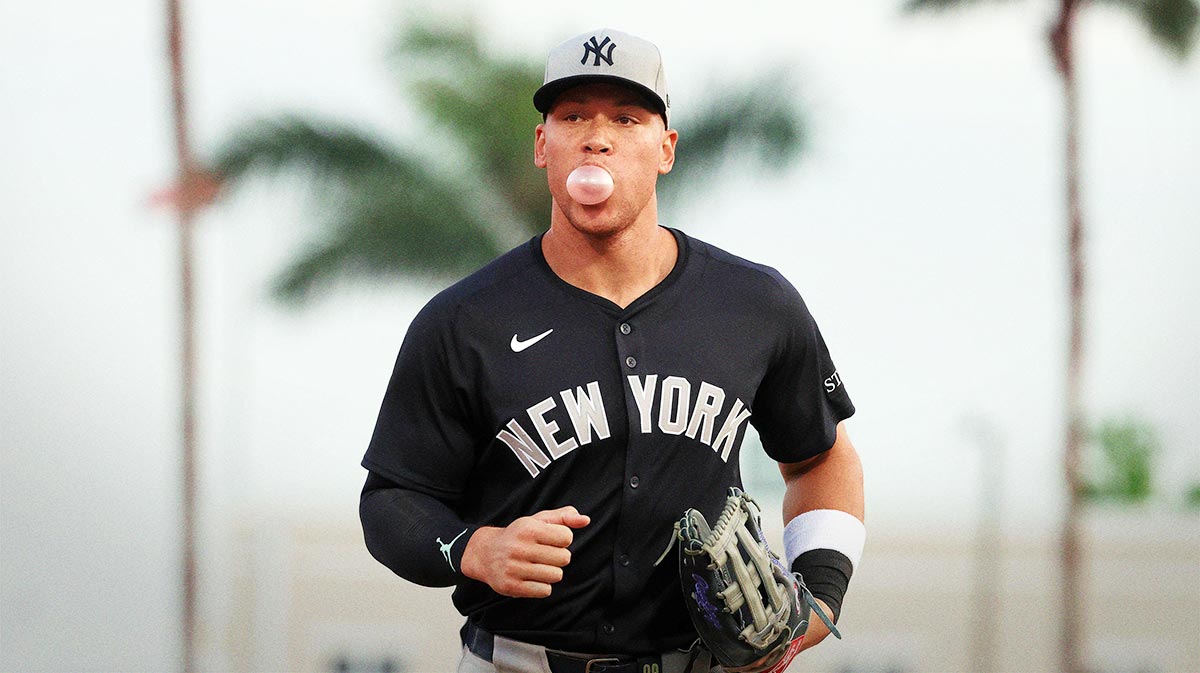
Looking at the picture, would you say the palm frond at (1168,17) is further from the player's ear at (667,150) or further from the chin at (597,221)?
the chin at (597,221)

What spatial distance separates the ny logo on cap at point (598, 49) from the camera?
3328 mm

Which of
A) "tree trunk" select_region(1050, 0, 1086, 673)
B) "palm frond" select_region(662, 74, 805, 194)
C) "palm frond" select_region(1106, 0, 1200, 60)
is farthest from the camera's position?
"palm frond" select_region(1106, 0, 1200, 60)

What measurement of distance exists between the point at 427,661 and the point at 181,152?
796 centimetres

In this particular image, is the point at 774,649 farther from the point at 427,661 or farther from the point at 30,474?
the point at 30,474

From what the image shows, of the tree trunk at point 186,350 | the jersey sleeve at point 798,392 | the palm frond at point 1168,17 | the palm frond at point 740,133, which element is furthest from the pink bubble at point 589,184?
the palm frond at point 1168,17

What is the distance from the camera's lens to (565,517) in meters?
3.01

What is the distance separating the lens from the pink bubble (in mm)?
3271

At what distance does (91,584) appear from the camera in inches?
1082

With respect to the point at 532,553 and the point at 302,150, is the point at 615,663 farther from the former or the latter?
the point at 302,150

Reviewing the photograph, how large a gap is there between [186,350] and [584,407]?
19.6 meters

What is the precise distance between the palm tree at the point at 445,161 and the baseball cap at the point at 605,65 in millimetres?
15625

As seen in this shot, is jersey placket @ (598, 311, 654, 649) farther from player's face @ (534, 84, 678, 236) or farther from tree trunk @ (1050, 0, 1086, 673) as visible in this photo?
tree trunk @ (1050, 0, 1086, 673)

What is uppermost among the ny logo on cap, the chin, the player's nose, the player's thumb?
the ny logo on cap

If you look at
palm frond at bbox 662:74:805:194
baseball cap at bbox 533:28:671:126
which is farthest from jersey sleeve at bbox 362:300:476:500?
palm frond at bbox 662:74:805:194
